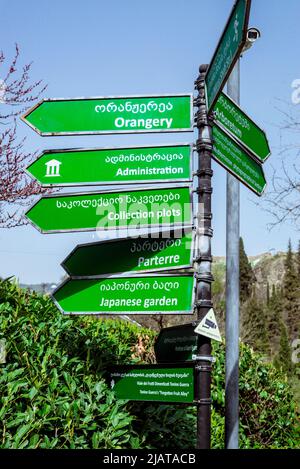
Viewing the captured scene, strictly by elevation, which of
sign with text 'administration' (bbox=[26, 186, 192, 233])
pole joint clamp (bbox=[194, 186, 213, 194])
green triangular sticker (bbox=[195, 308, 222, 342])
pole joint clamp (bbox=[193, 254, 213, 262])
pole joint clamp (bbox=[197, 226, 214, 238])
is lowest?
green triangular sticker (bbox=[195, 308, 222, 342])

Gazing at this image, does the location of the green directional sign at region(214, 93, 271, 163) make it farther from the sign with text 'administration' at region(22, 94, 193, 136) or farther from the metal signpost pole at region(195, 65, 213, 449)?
the sign with text 'administration' at region(22, 94, 193, 136)

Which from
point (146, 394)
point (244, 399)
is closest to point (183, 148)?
point (146, 394)

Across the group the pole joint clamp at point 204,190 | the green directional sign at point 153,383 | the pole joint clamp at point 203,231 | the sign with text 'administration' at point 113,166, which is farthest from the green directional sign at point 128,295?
the sign with text 'administration' at point 113,166

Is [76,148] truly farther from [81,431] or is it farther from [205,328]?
[81,431]

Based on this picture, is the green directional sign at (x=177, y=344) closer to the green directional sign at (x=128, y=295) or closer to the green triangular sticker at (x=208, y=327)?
the green triangular sticker at (x=208, y=327)

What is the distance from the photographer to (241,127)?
5234mm

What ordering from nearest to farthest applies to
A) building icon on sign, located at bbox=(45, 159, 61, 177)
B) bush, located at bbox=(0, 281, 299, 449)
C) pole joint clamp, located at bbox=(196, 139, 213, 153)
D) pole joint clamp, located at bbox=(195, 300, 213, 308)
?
bush, located at bbox=(0, 281, 299, 449), pole joint clamp, located at bbox=(195, 300, 213, 308), pole joint clamp, located at bbox=(196, 139, 213, 153), building icon on sign, located at bbox=(45, 159, 61, 177)

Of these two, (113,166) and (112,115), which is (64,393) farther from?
(112,115)

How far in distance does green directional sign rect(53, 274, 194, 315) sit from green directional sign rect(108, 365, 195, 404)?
0.51m

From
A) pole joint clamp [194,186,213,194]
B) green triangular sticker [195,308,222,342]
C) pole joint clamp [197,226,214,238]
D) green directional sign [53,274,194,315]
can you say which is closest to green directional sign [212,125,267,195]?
pole joint clamp [194,186,213,194]

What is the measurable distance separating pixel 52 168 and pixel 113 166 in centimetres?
53

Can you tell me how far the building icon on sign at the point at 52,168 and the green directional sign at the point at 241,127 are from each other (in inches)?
55.2

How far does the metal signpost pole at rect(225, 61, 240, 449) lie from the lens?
591 centimetres

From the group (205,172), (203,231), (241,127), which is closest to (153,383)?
(203,231)
